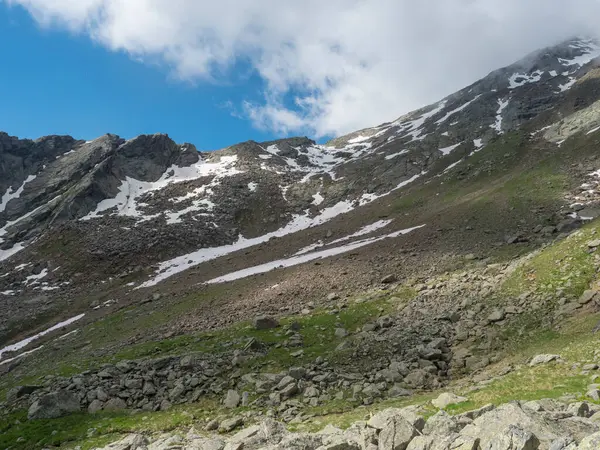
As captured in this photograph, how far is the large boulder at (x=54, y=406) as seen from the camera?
20.5 m

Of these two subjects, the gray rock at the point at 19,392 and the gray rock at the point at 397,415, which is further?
the gray rock at the point at 19,392

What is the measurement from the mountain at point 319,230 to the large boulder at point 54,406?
3363 millimetres

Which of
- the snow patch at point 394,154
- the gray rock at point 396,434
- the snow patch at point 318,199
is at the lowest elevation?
the gray rock at point 396,434

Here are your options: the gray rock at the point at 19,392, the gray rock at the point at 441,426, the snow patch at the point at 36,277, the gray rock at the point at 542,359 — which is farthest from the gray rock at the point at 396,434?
the snow patch at the point at 36,277

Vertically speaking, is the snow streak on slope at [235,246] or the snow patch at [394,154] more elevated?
the snow patch at [394,154]

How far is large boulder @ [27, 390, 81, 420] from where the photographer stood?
67.3ft

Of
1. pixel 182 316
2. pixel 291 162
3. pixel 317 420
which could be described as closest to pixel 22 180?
pixel 291 162

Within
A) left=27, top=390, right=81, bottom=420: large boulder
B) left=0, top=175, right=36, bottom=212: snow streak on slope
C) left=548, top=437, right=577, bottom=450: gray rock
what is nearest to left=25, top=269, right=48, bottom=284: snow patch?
left=0, top=175, right=36, bottom=212: snow streak on slope

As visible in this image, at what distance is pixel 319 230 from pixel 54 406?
181ft

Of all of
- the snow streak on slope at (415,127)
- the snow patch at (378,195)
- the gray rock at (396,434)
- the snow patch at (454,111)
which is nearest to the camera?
the gray rock at (396,434)

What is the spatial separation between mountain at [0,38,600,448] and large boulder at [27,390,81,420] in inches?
132

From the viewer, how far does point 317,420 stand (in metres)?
16.0

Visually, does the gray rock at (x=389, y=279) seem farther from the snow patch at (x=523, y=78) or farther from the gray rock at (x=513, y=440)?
the snow patch at (x=523, y=78)

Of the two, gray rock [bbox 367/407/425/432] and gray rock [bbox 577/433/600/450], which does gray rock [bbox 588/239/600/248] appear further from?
gray rock [bbox 577/433/600/450]
